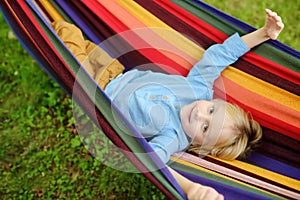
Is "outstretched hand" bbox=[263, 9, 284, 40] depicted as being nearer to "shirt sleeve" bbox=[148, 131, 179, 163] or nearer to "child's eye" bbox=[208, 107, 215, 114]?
"child's eye" bbox=[208, 107, 215, 114]

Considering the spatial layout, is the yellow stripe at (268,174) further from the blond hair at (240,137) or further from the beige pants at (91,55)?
the beige pants at (91,55)

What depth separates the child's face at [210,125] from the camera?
1671mm

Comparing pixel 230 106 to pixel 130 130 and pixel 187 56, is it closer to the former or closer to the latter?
pixel 187 56

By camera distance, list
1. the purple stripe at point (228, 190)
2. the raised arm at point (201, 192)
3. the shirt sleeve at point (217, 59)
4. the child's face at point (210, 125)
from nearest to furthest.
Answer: the raised arm at point (201, 192) → the purple stripe at point (228, 190) → the child's face at point (210, 125) → the shirt sleeve at point (217, 59)

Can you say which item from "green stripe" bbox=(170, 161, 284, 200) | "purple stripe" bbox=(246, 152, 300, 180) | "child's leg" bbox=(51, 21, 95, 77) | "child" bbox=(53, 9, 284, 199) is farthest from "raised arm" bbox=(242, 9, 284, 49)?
"child's leg" bbox=(51, 21, 95, 77)

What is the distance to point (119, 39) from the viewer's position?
78.9 inches

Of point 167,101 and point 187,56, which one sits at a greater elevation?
point 187,56

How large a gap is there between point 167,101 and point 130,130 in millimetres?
559

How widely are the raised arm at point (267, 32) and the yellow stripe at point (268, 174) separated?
19.5 inches

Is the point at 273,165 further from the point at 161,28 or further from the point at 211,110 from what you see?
Result: the point at 161,28

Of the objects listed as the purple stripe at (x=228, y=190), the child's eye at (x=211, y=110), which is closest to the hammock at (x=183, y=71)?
the purple stripe at (x=228, y=190)

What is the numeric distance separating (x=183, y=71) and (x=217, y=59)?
7.7 inches

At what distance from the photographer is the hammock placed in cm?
135

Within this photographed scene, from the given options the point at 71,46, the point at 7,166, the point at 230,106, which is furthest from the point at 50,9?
the point at 230,106
